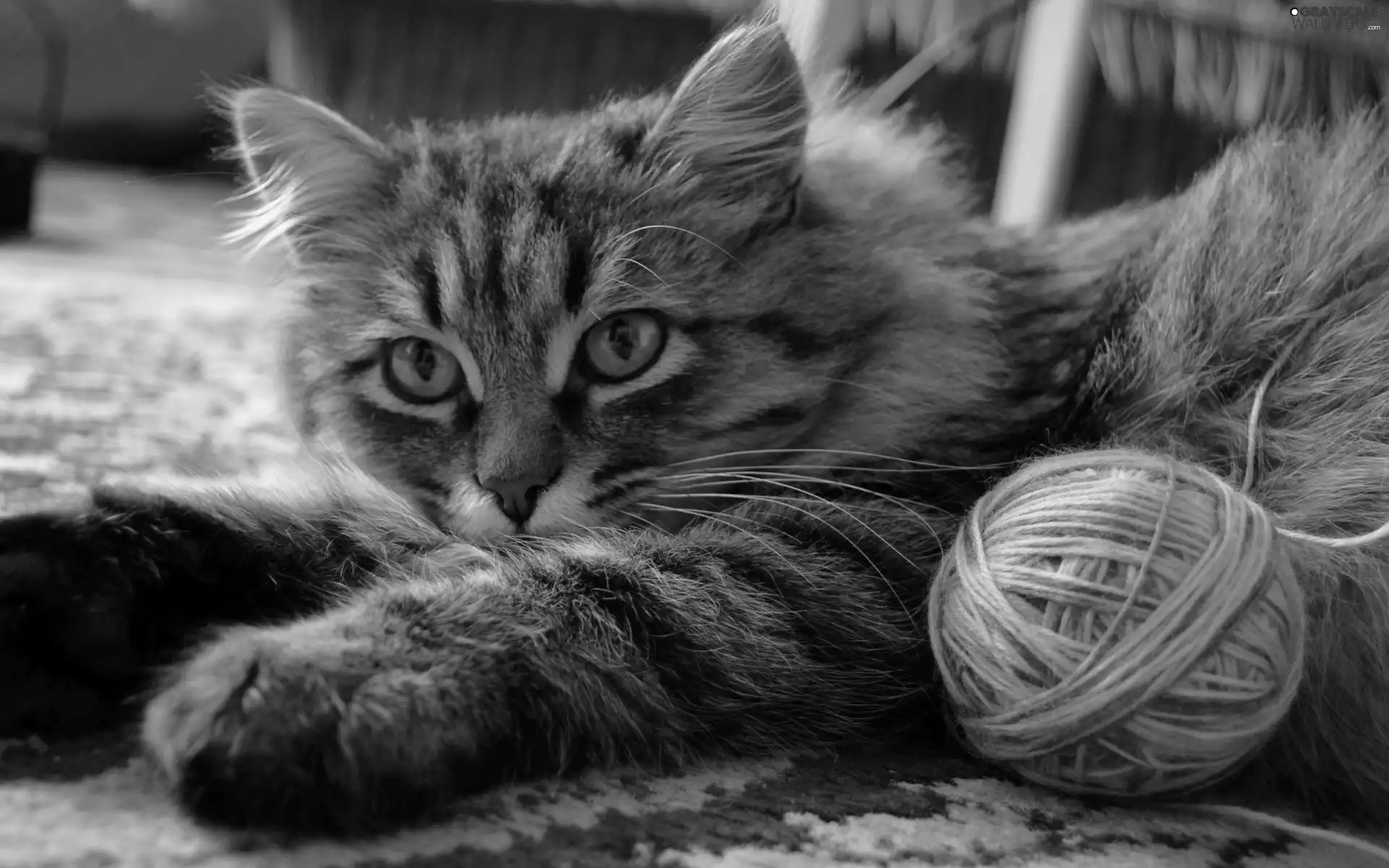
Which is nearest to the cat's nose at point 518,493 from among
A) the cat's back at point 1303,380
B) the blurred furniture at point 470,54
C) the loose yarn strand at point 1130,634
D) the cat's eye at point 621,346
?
the cat's eye at point 621,346

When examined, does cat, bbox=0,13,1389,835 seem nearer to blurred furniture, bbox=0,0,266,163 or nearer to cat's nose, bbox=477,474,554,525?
cat's nose, bbox=477,474,554,525

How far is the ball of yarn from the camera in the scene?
77 centimetres

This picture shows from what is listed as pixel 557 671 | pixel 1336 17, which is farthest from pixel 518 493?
pixel 1336 17

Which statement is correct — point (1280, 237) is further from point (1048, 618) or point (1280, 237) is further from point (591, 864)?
point (591, 864)

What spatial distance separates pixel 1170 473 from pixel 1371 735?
0.33m

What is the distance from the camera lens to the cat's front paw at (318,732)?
65 centimetres

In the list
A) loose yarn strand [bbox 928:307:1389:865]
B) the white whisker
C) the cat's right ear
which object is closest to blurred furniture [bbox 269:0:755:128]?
the cat's right ear

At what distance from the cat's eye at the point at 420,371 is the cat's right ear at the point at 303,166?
0.17 metres

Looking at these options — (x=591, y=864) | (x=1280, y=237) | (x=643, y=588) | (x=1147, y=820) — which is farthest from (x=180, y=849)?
(x=1280, y=237)

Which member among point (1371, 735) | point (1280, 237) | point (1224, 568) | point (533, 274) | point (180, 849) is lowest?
point (180, 849)

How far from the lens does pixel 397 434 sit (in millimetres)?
1169

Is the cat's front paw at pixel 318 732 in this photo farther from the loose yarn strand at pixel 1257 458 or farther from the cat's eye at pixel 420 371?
the loose yarn strand at pixel 1257 458

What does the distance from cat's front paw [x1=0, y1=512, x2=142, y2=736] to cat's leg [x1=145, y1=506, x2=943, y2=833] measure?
0.11 meters

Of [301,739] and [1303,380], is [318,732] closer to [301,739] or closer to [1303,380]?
[301,739]
